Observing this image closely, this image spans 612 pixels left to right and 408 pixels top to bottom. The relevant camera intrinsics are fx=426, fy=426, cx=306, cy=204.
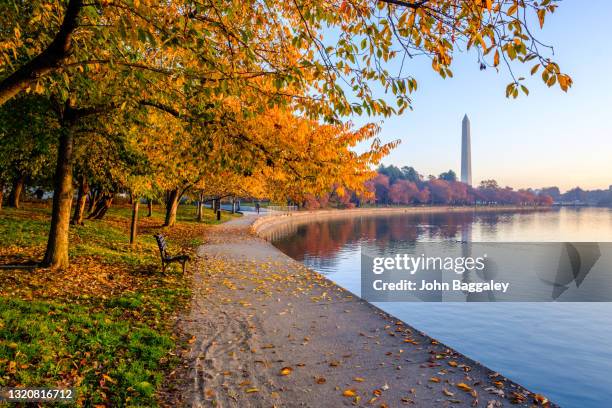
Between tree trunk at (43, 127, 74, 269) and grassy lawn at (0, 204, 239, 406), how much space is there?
55 centimetres

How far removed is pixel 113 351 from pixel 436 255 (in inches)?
1391

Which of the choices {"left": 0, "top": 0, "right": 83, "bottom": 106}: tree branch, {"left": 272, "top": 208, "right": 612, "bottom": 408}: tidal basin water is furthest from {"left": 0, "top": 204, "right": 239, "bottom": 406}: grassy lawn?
{"left": 272, "top": 208, "right": 612, "bottom": 408}: tidal basin water

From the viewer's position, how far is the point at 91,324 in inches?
336

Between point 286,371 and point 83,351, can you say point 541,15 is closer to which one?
point 286,371

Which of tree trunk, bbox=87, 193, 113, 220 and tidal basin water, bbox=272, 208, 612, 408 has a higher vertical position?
tree trunk, bbox=87, 193, 113, 220

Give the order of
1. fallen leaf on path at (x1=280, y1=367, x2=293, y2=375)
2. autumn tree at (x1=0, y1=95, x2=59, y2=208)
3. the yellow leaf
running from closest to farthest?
the yellow leaf
fallen leaf on path at (x1=280, y1=367, x2=293, y2=375)
autumn tree at (x1=0, y1=95, x2=59, y2=208)

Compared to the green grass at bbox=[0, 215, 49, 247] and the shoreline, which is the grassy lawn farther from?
the shoreline

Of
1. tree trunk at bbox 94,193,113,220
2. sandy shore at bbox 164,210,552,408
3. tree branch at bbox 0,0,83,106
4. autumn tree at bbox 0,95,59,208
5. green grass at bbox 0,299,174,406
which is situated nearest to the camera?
green grass at bbox 0,299,174,406

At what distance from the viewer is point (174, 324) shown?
9648 millimetres

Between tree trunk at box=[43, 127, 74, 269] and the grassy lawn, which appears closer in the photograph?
the grassy lawn

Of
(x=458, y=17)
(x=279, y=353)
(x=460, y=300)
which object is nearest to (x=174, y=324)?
(x=279, y=353)

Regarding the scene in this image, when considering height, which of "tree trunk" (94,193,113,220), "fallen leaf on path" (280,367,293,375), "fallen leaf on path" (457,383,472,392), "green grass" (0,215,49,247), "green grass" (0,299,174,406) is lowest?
"fallen leaf on path" (457,383,472,392)

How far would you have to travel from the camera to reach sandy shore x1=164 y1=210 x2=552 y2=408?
257 inches

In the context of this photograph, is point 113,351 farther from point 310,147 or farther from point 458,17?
point 458,17
